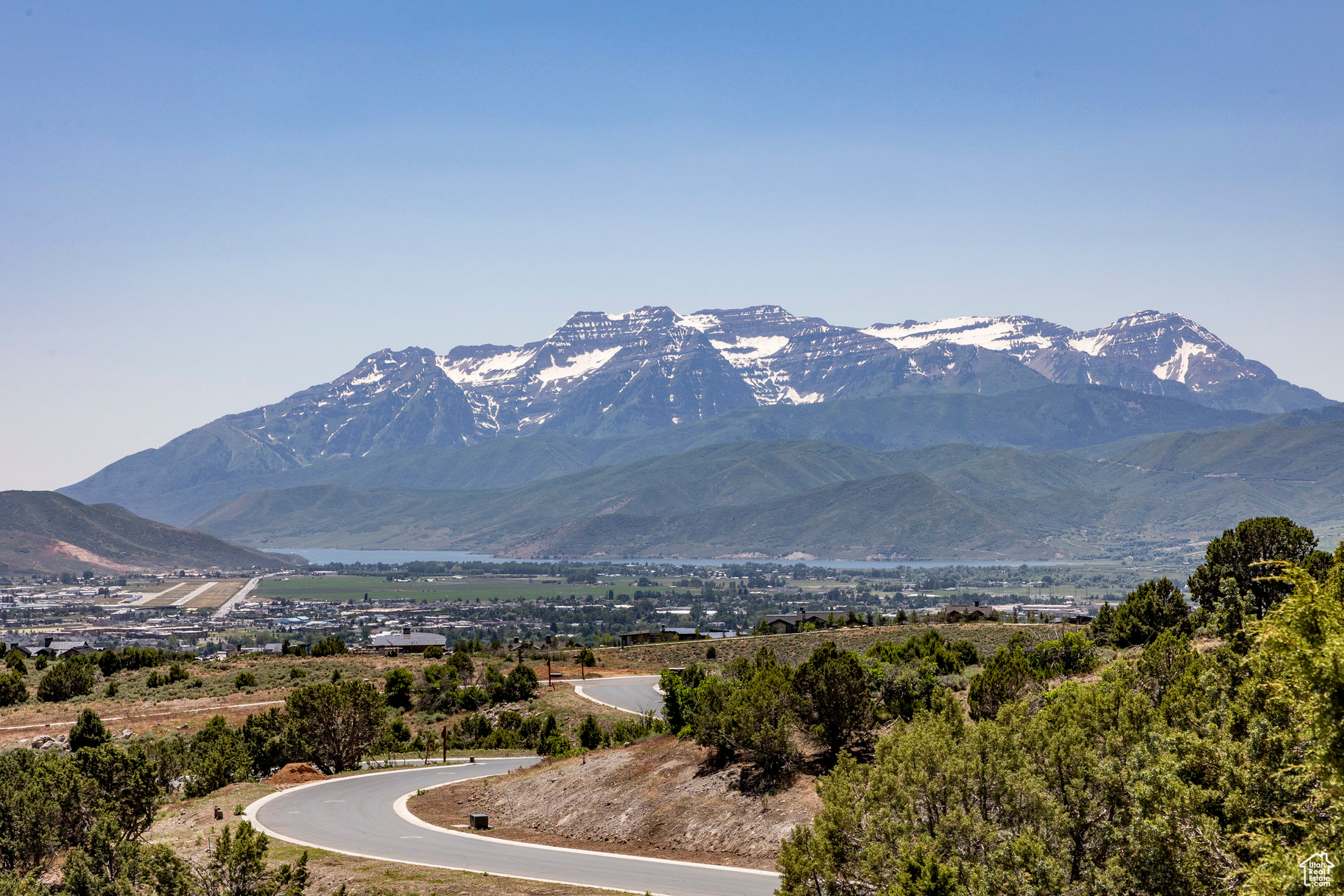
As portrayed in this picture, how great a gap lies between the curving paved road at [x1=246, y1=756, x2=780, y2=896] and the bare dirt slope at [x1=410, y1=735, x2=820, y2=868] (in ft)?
3.26

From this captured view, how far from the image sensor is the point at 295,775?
4591 cm

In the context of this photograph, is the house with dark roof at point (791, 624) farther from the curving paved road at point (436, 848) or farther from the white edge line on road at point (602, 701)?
the curving paved road at point (436, 848)

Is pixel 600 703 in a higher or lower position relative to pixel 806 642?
lower

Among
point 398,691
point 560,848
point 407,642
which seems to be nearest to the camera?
point 560,848

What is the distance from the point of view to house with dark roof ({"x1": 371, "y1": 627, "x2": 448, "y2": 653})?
94875 millimetres

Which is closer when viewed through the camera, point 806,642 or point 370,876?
point 370,876

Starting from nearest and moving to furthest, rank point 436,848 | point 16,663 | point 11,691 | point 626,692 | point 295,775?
1. point 436,848
2. point 295,775
3. point 11,691
4. point 626,692
5. point 16,663

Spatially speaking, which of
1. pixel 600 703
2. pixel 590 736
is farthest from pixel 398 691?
pixel 590 736

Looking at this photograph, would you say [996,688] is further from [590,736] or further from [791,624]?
[791,624]

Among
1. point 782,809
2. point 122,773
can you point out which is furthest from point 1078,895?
point 122,773

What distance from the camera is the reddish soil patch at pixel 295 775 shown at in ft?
148

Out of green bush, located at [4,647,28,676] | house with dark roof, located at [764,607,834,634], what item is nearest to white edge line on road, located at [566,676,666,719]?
house with dark roof, located at [764,607,834,634]

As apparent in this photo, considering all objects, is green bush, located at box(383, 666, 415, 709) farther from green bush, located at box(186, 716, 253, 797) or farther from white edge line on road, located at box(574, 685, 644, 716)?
green bush, located at box(186, 716, 253, 797)

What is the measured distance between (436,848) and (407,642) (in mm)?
69210
